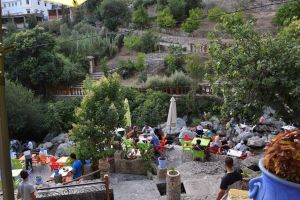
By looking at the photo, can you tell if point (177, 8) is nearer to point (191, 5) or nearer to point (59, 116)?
point (191, 5)

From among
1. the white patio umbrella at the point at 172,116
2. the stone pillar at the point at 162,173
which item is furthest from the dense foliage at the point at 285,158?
the white patio umbrella at the point at 172,116

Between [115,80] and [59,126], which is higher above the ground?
[115,80]

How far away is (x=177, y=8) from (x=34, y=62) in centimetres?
1714

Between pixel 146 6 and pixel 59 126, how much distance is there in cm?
2418

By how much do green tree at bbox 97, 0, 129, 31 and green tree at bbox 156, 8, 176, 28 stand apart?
3.67 metres

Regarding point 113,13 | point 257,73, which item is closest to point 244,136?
point 257,73

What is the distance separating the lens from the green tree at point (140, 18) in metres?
37.2

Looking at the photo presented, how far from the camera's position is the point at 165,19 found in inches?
1442

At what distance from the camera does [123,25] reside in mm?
39000

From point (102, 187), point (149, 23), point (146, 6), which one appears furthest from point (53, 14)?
point (102, 187)

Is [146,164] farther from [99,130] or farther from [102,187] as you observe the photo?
[102,187]

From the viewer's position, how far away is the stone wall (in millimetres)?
10977

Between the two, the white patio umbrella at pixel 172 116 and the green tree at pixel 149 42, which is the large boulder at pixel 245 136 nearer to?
the white patio umbrella at pixel 172 116

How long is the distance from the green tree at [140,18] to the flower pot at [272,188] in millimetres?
34830
